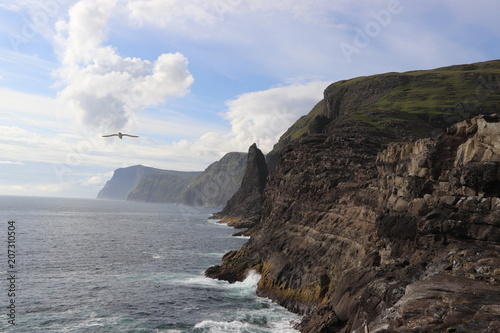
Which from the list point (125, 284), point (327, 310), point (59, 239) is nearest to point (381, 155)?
point (327, 310)

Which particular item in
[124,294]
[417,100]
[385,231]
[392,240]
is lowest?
[124,294]

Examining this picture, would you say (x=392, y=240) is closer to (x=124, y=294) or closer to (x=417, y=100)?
(x=124, y=294)

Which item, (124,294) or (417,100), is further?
(417,100)

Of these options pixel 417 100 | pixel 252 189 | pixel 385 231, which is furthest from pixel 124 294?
pixel 252 189

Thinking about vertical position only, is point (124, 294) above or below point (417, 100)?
below

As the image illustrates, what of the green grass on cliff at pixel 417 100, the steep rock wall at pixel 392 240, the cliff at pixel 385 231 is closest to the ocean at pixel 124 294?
the cliff at pixel 385 231

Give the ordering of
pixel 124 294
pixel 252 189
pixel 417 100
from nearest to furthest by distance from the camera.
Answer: pixel 124 294, pixel 417 100, pixel 252 189

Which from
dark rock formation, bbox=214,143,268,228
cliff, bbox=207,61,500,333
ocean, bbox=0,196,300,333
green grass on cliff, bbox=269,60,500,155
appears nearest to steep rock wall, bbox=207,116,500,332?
cliff, bbox=207,61,500,333

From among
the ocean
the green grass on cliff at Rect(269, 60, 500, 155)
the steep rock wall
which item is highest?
the green grass on cliff at Rect(269, 60, 500, 155)

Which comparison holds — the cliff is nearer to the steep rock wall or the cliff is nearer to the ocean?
the steep rock wall
